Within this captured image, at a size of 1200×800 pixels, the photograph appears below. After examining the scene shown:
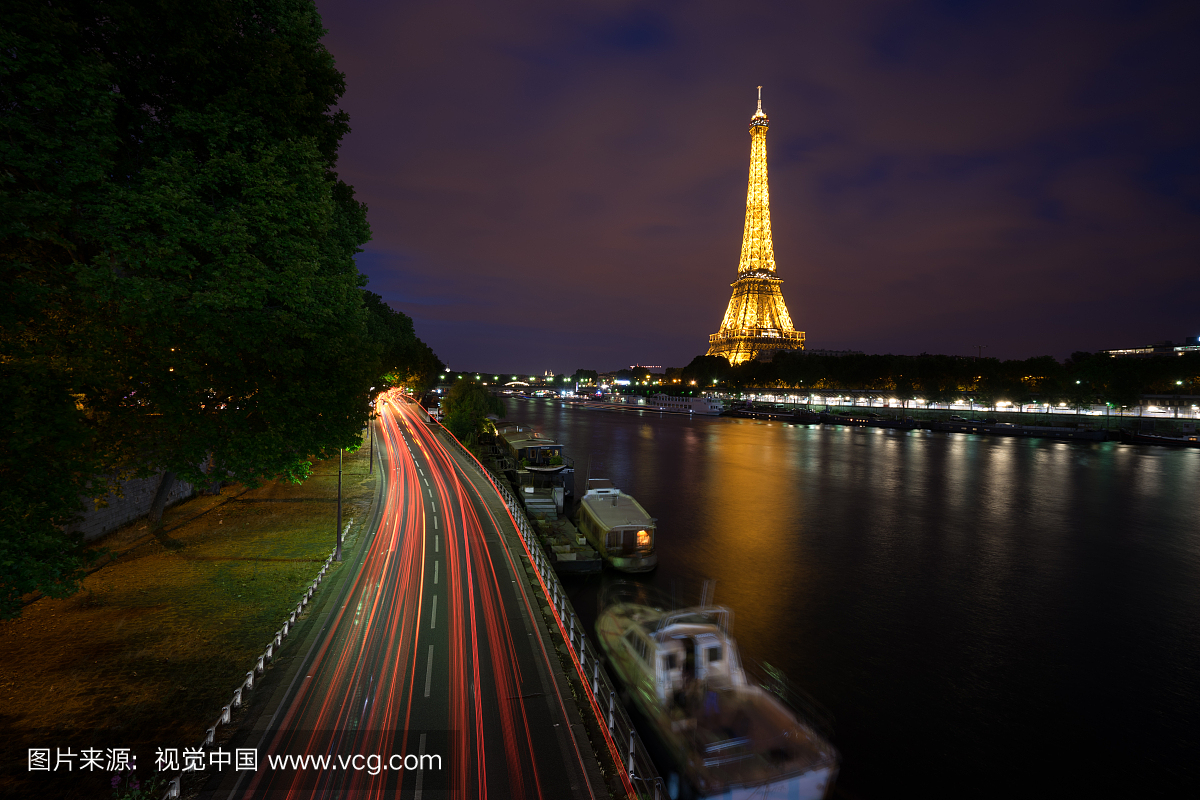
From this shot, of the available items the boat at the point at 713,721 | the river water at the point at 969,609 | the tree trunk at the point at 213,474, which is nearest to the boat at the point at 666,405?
the river water at the point at 969,609

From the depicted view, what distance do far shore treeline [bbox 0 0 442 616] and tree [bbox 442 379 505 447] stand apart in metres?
44.7

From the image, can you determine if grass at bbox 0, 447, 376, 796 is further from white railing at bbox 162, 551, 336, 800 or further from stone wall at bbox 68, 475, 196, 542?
stone wall at bbox 68, 475, 196, 542

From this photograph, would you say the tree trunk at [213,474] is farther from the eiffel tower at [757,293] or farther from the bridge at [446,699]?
the eiffel tower at [757,293]

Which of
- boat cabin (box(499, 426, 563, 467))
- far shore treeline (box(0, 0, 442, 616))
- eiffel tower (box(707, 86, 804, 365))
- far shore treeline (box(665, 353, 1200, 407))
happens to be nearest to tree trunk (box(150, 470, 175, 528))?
far shore treeline (box(0, 0, 442, 616))

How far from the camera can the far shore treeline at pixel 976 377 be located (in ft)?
321

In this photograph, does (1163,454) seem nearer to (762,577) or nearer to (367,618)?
(762,577)

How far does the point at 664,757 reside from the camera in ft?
46.5

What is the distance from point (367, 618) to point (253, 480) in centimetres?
549

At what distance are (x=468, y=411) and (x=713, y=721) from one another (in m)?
63.5

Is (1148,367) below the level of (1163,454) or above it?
above

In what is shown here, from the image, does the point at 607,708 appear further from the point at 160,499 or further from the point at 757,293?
the point at 757,293

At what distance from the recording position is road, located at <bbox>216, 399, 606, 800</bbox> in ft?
34.2

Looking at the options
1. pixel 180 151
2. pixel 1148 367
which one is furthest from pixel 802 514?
pixel 1148 367

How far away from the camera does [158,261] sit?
1377cm
